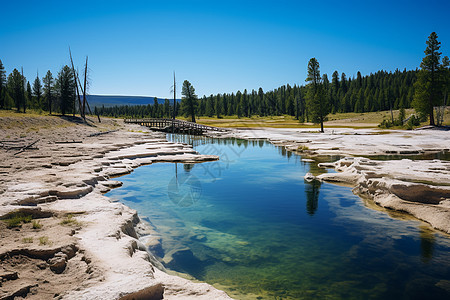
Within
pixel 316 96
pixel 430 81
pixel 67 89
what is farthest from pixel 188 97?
pixel 430 81

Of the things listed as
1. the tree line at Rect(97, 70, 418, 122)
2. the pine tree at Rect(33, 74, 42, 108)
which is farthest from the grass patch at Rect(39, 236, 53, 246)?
the tree line at Rect(97, 70, 418, 122)

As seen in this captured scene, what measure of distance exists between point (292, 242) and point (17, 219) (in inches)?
306

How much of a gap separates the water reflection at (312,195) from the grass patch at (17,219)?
974 centimetres

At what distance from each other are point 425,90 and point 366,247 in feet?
161

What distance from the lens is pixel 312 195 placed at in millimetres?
14375

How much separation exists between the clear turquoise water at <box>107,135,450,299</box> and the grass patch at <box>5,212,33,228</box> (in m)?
3.66

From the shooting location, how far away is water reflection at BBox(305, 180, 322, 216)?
40.7 ft

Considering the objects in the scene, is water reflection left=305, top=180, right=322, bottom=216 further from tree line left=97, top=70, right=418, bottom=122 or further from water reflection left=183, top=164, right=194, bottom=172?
tree line left=97, top=70, right=418, bottom=122

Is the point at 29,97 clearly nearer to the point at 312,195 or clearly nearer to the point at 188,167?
the point at 188,167

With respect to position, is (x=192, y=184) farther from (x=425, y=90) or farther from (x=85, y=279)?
(x=425, y=90)

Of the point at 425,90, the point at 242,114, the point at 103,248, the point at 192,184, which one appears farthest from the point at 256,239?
the point at 242,114

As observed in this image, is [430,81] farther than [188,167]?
Yes

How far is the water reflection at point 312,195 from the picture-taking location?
12.4 meters

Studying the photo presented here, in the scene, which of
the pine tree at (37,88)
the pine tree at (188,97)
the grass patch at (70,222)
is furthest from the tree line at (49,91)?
the grass patch at (70,222)
